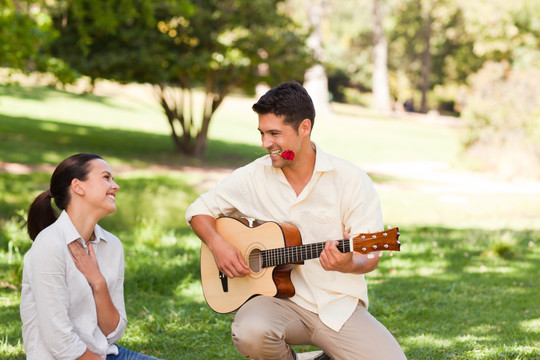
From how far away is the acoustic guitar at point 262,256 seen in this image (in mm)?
3541

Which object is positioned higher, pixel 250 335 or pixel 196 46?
pixel 196 46

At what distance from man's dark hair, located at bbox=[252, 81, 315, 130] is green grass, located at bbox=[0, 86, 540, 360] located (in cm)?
181

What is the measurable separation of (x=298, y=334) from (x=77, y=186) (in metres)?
1.45

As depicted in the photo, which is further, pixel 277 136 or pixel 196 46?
pixel 196 46

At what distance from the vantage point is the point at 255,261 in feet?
12.9

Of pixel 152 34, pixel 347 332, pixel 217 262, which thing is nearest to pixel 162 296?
pixel 217 262

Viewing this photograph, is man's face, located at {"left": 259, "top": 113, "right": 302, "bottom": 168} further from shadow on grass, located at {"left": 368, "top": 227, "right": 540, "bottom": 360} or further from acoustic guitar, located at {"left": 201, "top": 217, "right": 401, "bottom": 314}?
shadow on grass, located at {"left": 368, "top": 227, "right": 540, "bottom": 360}

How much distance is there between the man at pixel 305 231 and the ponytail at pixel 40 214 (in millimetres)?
992

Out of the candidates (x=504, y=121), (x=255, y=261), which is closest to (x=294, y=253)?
(x=255, y=261)

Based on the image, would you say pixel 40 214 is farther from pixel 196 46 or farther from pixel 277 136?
pixel 196 46

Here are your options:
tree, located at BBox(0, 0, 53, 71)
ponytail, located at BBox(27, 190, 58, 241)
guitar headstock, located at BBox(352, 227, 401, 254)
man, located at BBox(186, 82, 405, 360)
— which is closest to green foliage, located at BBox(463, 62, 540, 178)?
tree, located at BBox(0, 0, 53, 71)

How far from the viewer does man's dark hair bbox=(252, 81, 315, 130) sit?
12.3 feet

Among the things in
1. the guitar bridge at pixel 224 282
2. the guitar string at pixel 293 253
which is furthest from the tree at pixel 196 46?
the guitar string at pixel 293 253

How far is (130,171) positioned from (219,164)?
11.7ft
